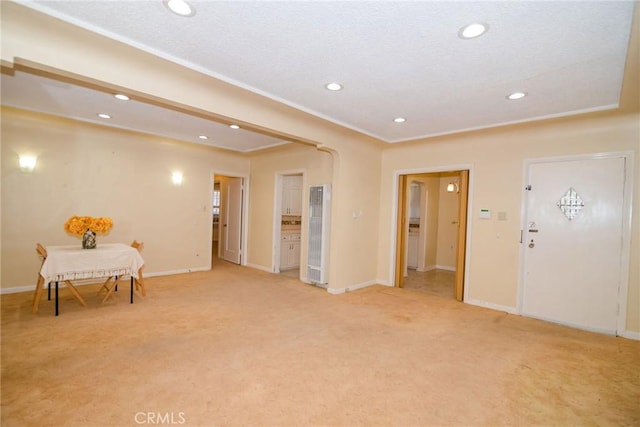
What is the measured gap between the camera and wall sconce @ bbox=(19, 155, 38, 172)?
4.46 m

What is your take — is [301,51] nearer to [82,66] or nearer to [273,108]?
[273,108]

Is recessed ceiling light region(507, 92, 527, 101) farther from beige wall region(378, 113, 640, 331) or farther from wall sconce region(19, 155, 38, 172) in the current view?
wall sconce region(19, 155, 38, 172)

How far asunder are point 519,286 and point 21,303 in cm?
681

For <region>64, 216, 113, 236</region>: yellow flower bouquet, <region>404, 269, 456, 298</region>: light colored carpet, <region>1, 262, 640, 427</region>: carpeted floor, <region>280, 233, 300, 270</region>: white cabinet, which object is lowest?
<region>1, 262, 640, 427</region>: carpeted floor

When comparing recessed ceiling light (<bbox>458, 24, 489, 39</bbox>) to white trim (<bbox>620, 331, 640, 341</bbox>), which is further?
white trim (<bbox>620, 331, 640, 341</bbox>)

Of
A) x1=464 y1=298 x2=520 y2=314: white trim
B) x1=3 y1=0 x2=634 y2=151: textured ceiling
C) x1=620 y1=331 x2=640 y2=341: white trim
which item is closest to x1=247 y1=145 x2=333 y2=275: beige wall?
x1=3 y1=0 x2=634 y2=151: textured ceiling

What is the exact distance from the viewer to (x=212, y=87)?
10.2 feet

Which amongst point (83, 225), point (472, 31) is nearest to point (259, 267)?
point (83, 225)

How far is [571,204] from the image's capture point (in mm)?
3918

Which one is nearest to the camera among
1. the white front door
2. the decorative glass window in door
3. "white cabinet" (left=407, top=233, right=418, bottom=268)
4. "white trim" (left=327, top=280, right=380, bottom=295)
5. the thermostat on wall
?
the white front door

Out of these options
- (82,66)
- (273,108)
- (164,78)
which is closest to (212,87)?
(164,78)

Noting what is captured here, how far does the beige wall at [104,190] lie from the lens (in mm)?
4453

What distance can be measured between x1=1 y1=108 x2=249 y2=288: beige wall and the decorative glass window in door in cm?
604

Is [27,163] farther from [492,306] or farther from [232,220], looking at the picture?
[492,306]
